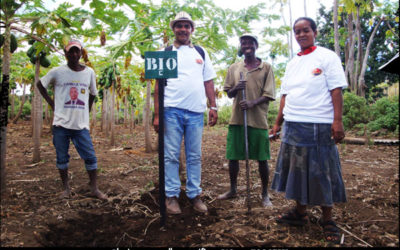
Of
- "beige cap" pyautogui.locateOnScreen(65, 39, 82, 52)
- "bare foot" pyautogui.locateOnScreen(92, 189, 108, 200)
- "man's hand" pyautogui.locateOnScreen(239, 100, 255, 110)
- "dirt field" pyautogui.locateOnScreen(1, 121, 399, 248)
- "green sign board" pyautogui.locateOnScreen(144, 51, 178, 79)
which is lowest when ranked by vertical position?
"dirt field" pyautogui.locateOnScreen(1, 121, 399, 248)

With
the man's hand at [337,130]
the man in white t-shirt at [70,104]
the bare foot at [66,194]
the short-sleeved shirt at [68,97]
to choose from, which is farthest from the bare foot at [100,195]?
the man's hand at [337,130]

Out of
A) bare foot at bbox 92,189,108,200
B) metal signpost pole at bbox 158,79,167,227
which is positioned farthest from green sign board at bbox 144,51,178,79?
bare foot at bbox 92,189,108,200

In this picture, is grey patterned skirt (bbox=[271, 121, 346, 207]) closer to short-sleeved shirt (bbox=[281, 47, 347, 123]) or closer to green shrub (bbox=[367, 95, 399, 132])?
short-sleeved shirt (bbox=[281, 47, 347, 123])

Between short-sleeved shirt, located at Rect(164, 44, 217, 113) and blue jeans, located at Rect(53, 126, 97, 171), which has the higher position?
short-sleeved shirt, located at Rect(164, 44, 217, 113)

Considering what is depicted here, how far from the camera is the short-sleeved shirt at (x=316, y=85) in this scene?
2289mm

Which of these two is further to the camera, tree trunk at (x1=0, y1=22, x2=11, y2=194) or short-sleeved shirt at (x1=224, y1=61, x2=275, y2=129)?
short-sleeved shirt at (x1=224, y1=61, x2=275, y2=129)

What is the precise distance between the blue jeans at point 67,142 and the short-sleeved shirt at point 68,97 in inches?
3.6

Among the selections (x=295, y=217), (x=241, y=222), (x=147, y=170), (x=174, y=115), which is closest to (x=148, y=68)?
(x=174, y=115)

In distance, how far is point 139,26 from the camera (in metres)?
4.08

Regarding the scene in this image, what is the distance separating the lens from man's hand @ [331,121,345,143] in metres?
2.22

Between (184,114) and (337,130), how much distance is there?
153 cm

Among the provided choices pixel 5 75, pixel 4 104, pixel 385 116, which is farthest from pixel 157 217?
pixel 385 116

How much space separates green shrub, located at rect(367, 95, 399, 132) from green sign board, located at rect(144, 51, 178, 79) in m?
8.91

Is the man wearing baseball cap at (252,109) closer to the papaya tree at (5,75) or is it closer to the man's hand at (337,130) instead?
the man's hand at (337,130)
